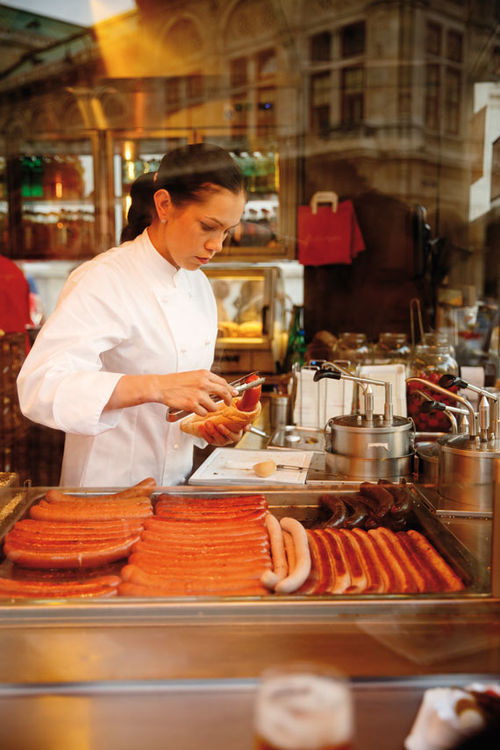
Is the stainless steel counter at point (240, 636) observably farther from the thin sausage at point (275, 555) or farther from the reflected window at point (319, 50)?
the reflected window at point (319, 50)

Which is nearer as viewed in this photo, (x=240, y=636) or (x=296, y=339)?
(x=240, y=636)

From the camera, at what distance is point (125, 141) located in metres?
5.29

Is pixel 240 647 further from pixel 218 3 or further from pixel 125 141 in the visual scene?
pixel 218 3

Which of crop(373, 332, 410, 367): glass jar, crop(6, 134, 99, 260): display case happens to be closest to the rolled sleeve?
crop(373, 332, 410, 367): glass jar

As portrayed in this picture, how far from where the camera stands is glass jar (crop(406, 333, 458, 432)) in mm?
2530

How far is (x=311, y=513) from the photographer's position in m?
1.64

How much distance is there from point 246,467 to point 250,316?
2.84 metres

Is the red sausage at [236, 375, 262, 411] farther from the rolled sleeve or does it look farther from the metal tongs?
the rolled sleeve

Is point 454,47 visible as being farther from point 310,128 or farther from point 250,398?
point 250,398

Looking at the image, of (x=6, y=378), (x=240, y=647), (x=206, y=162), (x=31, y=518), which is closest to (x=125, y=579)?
(x=240, y=647)

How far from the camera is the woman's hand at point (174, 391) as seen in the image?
5.41 feet

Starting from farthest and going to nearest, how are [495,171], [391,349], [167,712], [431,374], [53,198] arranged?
[53,198] < [495,171] < [391,349] < [431,374] < [167,712]

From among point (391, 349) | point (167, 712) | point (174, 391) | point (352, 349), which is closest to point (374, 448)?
point (174, 391)

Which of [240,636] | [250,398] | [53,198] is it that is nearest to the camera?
[240,636]
